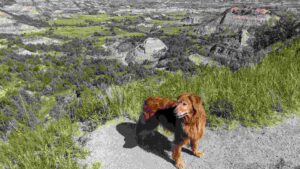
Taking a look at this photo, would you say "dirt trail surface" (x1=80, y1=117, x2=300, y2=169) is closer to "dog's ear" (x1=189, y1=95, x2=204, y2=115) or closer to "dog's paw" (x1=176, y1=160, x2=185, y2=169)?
"dog's paw" (x1=176, y1=160, x2=185, y2=169)

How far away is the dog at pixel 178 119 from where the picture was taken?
20.0 feet

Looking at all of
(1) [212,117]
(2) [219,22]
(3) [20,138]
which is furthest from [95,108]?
(2) [219,22]

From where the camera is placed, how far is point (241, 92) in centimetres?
877

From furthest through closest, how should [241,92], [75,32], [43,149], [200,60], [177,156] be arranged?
[75,32], [200,60], [241,92], [43,149], [177,156]

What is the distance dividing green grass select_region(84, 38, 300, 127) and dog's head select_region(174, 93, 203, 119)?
232 cm

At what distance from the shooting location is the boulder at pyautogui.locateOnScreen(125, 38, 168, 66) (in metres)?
38.2

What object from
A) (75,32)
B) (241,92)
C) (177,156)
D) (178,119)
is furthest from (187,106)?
(75,32)

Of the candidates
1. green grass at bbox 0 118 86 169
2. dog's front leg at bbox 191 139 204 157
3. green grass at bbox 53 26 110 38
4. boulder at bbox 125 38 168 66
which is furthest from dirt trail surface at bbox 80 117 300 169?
green grass at bbox 53 26 110 38

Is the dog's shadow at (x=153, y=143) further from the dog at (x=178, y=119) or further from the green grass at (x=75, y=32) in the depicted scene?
the green grass at (x=75, y=32)

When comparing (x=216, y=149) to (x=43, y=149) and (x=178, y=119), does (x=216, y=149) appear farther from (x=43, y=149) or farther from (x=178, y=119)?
(x=43, y=149)

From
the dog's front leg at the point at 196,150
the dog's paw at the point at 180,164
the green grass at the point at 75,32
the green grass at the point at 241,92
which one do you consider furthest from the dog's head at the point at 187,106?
the green grass at the point at 75,32

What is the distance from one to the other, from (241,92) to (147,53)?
3063 cm

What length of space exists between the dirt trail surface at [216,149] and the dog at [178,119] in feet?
1.12

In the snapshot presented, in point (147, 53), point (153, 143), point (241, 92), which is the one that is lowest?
point (147, 53)
